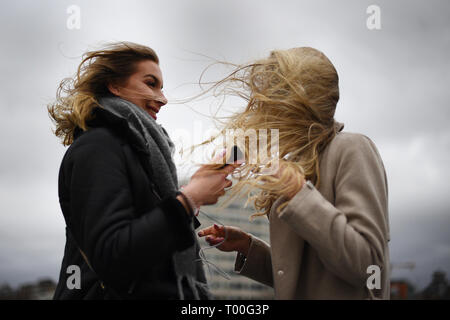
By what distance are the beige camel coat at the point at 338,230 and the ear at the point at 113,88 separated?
129cm

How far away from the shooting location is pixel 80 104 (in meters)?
2.73

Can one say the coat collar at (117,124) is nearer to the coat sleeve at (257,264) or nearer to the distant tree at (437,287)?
the coat sleeve at (257,264)

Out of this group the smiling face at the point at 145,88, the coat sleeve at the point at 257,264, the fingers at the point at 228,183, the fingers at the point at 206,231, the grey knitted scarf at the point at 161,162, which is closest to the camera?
the grey knitted scarf at the point at 161,162

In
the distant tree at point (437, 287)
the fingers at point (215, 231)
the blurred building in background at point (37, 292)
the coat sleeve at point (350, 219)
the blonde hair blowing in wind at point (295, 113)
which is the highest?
the blonde hair blowing in wind at point (295, 113)

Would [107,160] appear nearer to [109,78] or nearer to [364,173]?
[109,78]

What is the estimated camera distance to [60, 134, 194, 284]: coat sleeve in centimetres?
214

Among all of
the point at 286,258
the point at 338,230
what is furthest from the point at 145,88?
the point at 338,230

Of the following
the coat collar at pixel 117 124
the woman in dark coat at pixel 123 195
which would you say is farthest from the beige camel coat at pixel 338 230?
the coat collar at pixel 117 124

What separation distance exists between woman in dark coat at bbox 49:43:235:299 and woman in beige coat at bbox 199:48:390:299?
42cm

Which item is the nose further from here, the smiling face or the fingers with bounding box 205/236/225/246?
the fingers with bounding box 205/236/225/246

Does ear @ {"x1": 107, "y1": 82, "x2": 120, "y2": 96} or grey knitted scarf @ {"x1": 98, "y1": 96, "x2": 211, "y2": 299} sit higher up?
ear @ {"x1": 107, "y1": 82, "x2": 120, "y2": 96}

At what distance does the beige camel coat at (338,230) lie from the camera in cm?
229

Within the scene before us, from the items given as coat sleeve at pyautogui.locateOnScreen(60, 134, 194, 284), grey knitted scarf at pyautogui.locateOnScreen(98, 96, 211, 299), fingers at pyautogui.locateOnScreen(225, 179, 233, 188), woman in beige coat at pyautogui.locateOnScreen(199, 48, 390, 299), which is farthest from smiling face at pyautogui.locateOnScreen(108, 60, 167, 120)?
fingers at pyautogui.locateOnScreen(225, 179, 233, 188)
